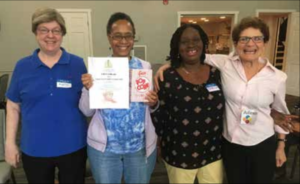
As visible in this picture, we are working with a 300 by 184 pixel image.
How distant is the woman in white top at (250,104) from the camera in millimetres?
1584

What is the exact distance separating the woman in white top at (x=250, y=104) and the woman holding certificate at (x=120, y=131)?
1.80 ft

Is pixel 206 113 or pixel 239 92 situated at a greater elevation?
pixel 239 92

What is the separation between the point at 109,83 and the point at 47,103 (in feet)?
1.23

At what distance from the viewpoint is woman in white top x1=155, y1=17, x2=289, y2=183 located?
62.4 inches

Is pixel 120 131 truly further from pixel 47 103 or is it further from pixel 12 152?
pixel 12 152

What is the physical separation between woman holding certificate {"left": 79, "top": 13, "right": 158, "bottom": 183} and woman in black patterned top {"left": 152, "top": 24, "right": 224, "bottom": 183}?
0.52 ft

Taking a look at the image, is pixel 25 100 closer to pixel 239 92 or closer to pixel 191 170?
pixel 191 170

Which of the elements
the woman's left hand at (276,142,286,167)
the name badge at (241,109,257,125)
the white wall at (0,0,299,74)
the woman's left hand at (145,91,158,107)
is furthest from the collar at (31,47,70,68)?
the white wall at (0,0,299,74)

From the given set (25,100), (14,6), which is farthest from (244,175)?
(14,6)

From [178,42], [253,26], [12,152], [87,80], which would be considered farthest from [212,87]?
[12,152]

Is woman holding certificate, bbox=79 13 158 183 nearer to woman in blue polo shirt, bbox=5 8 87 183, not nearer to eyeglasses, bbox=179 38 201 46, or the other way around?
woman in blue polo shirt, bbox=5 8 87 183

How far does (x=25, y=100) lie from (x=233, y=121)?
131cm

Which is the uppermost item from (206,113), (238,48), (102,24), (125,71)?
(102,24)

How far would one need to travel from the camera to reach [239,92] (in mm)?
1598
